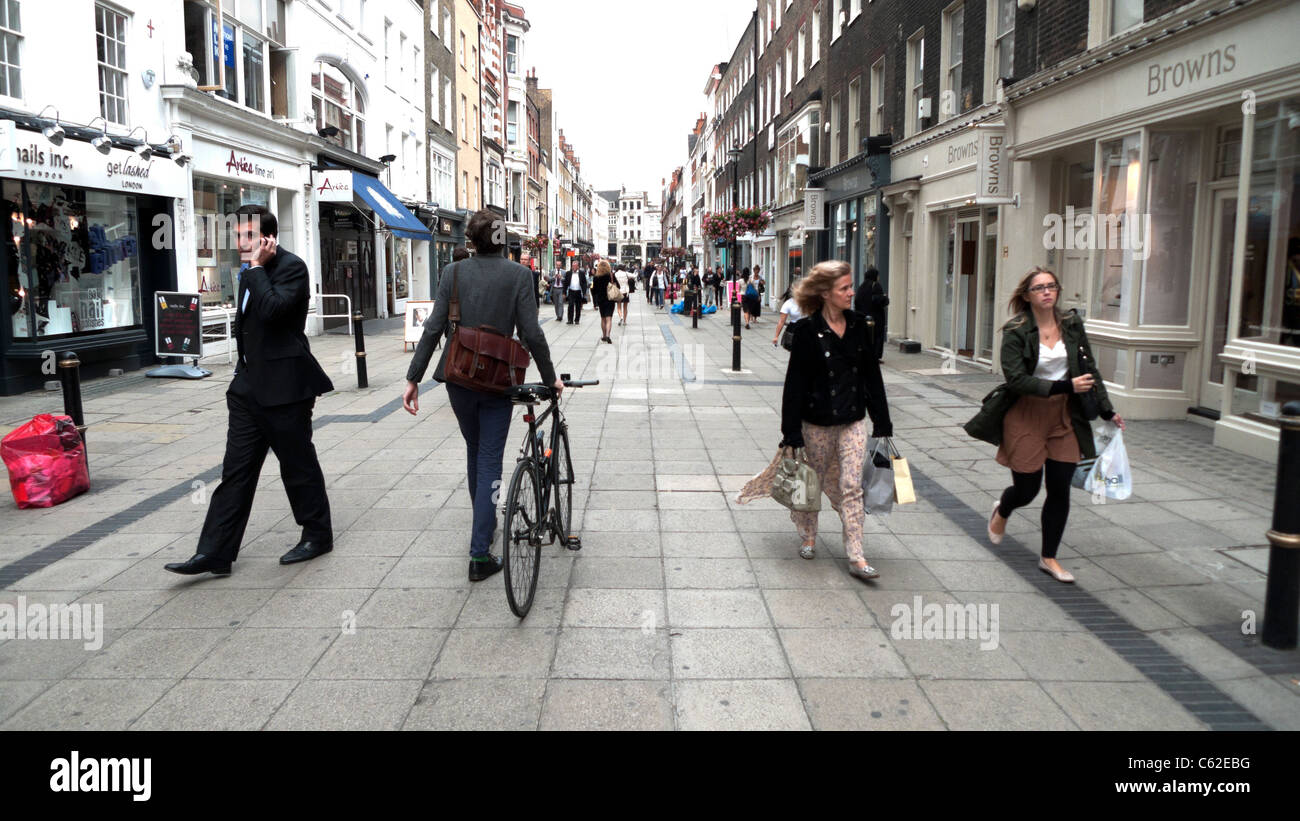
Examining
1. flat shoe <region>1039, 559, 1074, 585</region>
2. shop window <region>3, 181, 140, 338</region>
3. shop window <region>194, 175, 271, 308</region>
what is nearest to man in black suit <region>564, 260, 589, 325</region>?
shop window <region>194, 175, 271, 308</region>

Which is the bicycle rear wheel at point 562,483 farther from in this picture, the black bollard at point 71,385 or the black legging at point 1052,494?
the black bollard at point 71,385

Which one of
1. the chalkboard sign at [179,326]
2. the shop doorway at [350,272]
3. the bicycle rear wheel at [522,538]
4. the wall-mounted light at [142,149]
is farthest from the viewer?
the shop doorway at [350,272]

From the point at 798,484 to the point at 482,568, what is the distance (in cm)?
178

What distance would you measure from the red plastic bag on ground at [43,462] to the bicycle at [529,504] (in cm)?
393

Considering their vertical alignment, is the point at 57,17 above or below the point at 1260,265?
above

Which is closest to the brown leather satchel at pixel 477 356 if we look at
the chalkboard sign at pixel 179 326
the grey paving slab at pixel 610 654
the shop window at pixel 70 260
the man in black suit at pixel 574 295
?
the grey paving slab at pixel 610 654

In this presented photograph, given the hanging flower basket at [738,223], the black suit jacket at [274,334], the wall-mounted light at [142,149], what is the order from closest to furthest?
the black suit jacket at [274,334], the wall-mounted light at [142,149], the hanging flower basket at [738,223]

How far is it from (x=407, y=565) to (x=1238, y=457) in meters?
7.01

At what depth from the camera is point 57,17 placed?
40.4 ft

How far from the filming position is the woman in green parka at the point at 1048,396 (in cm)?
514

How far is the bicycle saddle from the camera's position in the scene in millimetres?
4770
